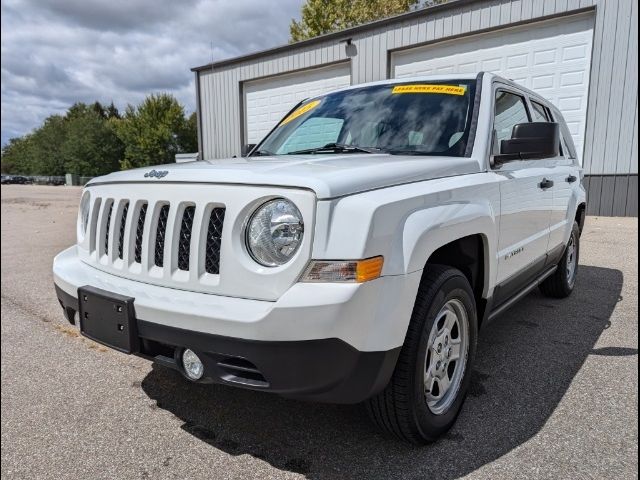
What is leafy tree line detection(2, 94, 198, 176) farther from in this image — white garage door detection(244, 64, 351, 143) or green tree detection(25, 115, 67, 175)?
white garage door detection(244, 64, 351, 143)

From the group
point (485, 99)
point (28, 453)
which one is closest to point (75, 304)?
point (28, 453)

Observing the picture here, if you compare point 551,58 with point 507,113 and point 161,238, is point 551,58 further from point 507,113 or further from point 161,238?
point 161,238

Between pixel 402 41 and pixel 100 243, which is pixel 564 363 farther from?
pixel 402 41

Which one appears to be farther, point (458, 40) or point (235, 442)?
point (458, 40)

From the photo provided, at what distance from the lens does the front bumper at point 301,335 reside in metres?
1.67

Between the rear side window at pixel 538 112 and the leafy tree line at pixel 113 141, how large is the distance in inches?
1614

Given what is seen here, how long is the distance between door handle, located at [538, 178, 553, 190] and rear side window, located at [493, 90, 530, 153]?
1.43 feet

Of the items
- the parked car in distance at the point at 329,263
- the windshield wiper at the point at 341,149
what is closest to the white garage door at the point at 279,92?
the windshield wiper at the point at 341,149

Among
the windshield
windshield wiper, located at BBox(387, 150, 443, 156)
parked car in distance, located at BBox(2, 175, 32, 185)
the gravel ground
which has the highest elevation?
the windshield

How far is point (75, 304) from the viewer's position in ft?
7.72

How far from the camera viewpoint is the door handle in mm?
3312

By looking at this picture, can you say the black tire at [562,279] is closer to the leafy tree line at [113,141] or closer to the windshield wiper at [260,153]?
the windshield wiper at [260,153]

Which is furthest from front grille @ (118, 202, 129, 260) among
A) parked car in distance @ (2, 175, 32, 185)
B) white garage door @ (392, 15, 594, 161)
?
parked car in distance @ (2, 175, 32, 185)

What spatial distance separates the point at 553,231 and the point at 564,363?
1103 mm
